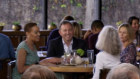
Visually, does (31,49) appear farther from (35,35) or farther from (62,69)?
(62,69)

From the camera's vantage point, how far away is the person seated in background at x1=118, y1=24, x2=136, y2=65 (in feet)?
15.1

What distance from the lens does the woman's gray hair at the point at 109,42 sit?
4.32 meters

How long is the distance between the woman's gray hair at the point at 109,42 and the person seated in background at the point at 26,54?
3.17 feet

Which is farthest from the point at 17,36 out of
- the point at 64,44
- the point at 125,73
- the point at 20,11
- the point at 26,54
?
the point at 125,73

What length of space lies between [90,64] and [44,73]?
3342 millimetres

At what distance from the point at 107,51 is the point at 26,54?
3.59 feet

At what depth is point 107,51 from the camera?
432cm

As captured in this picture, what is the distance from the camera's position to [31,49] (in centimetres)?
493

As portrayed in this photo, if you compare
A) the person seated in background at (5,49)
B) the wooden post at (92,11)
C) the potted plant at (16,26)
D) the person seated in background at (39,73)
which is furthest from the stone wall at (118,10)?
the person seated in background at (39,73)

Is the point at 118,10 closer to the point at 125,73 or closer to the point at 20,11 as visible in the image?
the point at 20,11

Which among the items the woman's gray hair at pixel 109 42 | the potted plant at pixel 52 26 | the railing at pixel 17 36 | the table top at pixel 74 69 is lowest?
the railing at pixel 17 36

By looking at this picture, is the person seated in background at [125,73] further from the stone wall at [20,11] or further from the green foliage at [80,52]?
the stone wall at [20,11]

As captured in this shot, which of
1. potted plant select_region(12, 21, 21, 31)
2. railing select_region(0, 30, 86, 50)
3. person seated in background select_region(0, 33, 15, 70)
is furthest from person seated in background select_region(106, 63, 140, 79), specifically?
potted plant select_region(12, 21, 21, 31)

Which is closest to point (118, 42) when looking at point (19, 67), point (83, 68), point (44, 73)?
point (83, 68)
